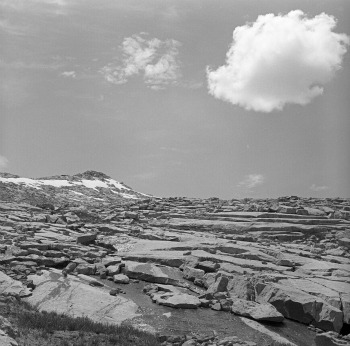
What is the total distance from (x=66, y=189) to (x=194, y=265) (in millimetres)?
45087

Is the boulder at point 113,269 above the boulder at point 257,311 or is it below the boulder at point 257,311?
above

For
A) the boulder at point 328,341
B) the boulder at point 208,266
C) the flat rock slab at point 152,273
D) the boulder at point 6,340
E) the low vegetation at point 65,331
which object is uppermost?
the boulder at point 208,266

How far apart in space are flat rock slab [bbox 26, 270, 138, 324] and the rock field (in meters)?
0.04

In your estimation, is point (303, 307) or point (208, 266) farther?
point (208, 266)

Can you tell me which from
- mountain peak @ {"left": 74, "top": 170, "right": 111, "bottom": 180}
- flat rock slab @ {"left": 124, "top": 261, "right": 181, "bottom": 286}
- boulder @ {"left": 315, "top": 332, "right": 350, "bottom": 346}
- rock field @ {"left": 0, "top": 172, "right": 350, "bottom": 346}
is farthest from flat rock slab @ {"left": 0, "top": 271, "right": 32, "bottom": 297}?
mountain peak @ {"left": 74, "top": 170, "right": 111, "bottom": 180}

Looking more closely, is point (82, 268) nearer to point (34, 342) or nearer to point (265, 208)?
point (34, 342)

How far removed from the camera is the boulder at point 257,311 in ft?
40.6

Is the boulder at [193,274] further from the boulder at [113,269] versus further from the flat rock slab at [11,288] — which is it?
the flat rock slab at [11,288]

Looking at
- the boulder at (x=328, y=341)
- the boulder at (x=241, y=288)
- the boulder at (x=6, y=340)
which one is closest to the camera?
the boulder at (x=6, y=340)

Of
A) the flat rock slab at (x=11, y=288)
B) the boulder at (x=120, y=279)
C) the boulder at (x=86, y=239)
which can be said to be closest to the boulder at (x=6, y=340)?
the flat rock slab at (x=11, y=288)

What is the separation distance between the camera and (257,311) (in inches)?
495

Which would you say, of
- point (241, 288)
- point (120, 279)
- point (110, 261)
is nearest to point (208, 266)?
point (241, 288)

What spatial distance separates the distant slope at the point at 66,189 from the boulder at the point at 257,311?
32.9 metres

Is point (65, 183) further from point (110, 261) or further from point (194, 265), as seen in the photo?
point (194, 265)
